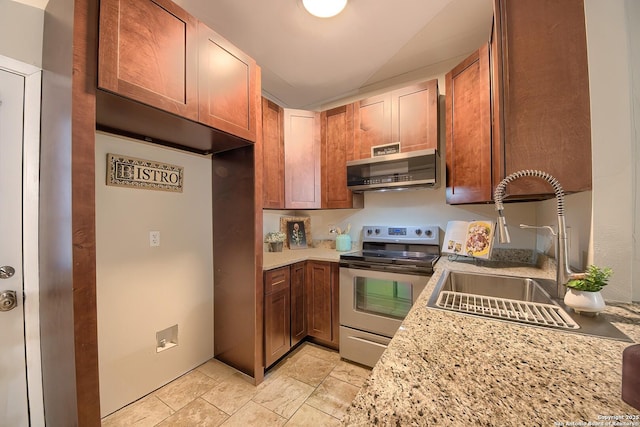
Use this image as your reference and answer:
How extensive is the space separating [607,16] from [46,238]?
2.79 meters

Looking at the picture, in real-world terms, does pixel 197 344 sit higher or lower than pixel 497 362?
lower

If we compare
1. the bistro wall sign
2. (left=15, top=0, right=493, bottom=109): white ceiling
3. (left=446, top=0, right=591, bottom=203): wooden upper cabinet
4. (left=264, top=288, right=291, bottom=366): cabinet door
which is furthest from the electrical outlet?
(left=446, top=0, right=591, bottom=203): wooden upper cabinet

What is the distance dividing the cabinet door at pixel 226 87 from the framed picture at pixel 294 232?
1.27 m

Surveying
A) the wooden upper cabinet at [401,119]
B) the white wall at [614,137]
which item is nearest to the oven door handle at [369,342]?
the white wall at [614,137]

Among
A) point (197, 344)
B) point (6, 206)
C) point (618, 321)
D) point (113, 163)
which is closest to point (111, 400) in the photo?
point (197, 344)

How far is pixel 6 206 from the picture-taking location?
47.9 inches

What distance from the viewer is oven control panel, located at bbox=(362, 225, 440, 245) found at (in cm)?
226

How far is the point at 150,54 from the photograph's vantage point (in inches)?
46.1

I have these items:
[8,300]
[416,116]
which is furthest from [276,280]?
[416,116]

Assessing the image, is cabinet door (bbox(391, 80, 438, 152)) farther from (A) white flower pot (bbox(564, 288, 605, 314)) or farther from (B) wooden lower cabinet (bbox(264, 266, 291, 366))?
(B) wooden lower cabinet (bbox(264, 266, 291, 366))

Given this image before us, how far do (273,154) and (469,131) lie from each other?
1.66m

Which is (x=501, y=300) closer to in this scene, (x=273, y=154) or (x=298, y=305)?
(x=298, y=305)

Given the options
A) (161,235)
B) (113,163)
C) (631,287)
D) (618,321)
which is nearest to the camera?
(618,321)

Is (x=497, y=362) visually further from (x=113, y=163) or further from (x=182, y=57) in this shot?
(x=113, y=163)
